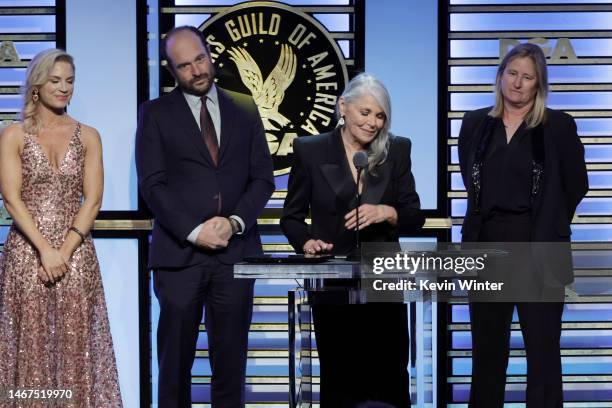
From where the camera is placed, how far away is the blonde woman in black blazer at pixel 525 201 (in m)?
4.60

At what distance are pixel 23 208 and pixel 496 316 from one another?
2.25m

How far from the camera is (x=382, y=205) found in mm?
4254

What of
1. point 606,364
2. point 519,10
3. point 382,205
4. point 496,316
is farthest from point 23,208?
point 606,364

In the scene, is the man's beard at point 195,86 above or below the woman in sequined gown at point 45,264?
above

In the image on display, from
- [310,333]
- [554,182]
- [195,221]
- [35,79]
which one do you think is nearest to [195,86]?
[195,221]

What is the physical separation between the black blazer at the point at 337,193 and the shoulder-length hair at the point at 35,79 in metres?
1.23

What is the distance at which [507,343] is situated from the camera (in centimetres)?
469

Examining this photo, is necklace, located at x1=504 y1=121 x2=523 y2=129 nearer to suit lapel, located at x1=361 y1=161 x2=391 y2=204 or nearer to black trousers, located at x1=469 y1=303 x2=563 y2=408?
suit lapel, located at x1=361 y1=161 x2=391 y2=204

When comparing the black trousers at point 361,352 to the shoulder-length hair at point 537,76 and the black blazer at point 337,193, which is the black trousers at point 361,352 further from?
the shoulder-length hair at point 537,76

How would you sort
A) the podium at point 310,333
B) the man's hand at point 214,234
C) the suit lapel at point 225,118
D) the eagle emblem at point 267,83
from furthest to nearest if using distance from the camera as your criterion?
the eagle emblem at point 267,83, the suit lapel at point 225,118, the man's hand at point 214,234, the podium at point 310,333

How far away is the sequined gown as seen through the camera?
4.75m

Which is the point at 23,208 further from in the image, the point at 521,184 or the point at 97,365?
the point at 521,184

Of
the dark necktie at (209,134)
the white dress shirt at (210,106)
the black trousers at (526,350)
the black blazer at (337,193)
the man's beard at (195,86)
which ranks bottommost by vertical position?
the black trousers at (526,350)

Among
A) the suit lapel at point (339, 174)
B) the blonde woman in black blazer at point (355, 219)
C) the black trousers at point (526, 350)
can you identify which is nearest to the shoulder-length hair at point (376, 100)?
the blonde woman in black blazer at point (355, 219)
